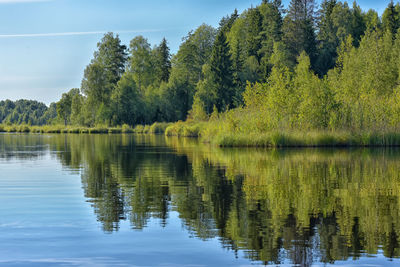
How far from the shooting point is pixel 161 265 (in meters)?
8.10

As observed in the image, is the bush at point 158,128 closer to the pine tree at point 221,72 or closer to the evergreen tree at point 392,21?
the pine tree at point 221,72

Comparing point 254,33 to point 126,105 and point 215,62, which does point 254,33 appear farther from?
point 126,105

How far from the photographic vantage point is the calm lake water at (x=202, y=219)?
869 centimetres

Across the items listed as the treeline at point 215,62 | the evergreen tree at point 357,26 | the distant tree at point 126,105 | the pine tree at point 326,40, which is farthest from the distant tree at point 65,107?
the evergreen tree at point 357,26

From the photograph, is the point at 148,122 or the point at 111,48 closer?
the point at 148,122

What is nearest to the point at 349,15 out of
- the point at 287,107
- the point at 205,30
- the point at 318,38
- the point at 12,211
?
the point at 318,38

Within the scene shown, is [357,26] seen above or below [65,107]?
above

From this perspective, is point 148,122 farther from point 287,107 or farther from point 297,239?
point 297,239

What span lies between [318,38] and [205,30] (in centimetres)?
2880

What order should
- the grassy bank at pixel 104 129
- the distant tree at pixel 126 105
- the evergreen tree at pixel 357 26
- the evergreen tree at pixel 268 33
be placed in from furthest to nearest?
the evergreen tree at pixel 357 26, the evergreen tree at pixel 268 33, the distant tree at pixel 126 105, the grassy bank at pixel 104 129

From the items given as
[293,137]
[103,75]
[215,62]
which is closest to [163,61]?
[103,75]

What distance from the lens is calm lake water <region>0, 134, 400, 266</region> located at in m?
8.69

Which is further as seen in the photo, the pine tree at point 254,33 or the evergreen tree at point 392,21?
the pine tree at point 254,33

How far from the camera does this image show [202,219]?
462 inches
